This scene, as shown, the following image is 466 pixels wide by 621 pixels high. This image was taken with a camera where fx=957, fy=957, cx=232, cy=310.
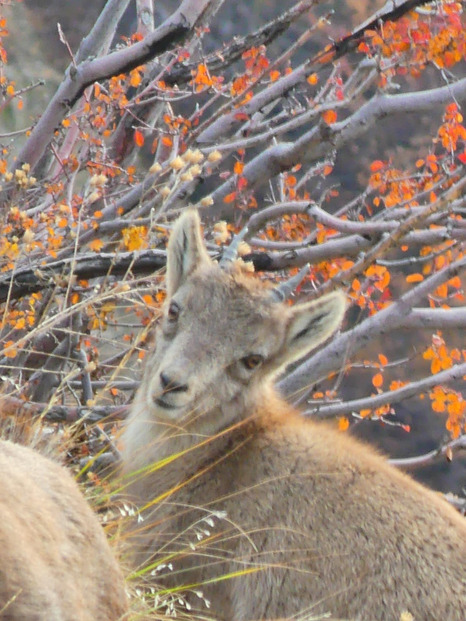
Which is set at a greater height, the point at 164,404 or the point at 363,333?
the point at 164,404

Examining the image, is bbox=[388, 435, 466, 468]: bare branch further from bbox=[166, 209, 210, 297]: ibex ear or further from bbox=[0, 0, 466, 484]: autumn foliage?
bbox=[166, 209, 210, 297]: ibex ear

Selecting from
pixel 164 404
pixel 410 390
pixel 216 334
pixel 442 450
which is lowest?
pixel 442 450

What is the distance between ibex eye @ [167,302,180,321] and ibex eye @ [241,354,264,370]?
502mm

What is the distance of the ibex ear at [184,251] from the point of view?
6250 millimetres

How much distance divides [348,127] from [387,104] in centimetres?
33

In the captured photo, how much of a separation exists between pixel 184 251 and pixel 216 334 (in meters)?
0.77

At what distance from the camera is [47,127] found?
299 inches

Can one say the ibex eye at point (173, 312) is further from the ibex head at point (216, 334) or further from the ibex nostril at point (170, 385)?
the ibex nostril at point (170, 385)

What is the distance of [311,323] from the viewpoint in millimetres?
6188

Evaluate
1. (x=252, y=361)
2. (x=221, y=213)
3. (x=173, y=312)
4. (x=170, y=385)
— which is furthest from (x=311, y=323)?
(x=221, y=213)

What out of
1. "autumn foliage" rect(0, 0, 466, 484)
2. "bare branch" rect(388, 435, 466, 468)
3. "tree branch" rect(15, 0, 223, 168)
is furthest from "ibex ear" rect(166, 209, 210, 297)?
"bare branch" rect(388, 435, 466, 468)

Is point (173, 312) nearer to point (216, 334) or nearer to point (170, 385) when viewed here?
point (216, 334)

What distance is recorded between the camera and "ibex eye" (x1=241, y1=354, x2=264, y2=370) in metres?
5.95

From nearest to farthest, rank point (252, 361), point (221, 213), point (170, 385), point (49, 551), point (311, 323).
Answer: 1. point (49, 551)
2. point (170, 385)
3. point (252, 361)
4. point (311, 323)
5. point (221, 213)
